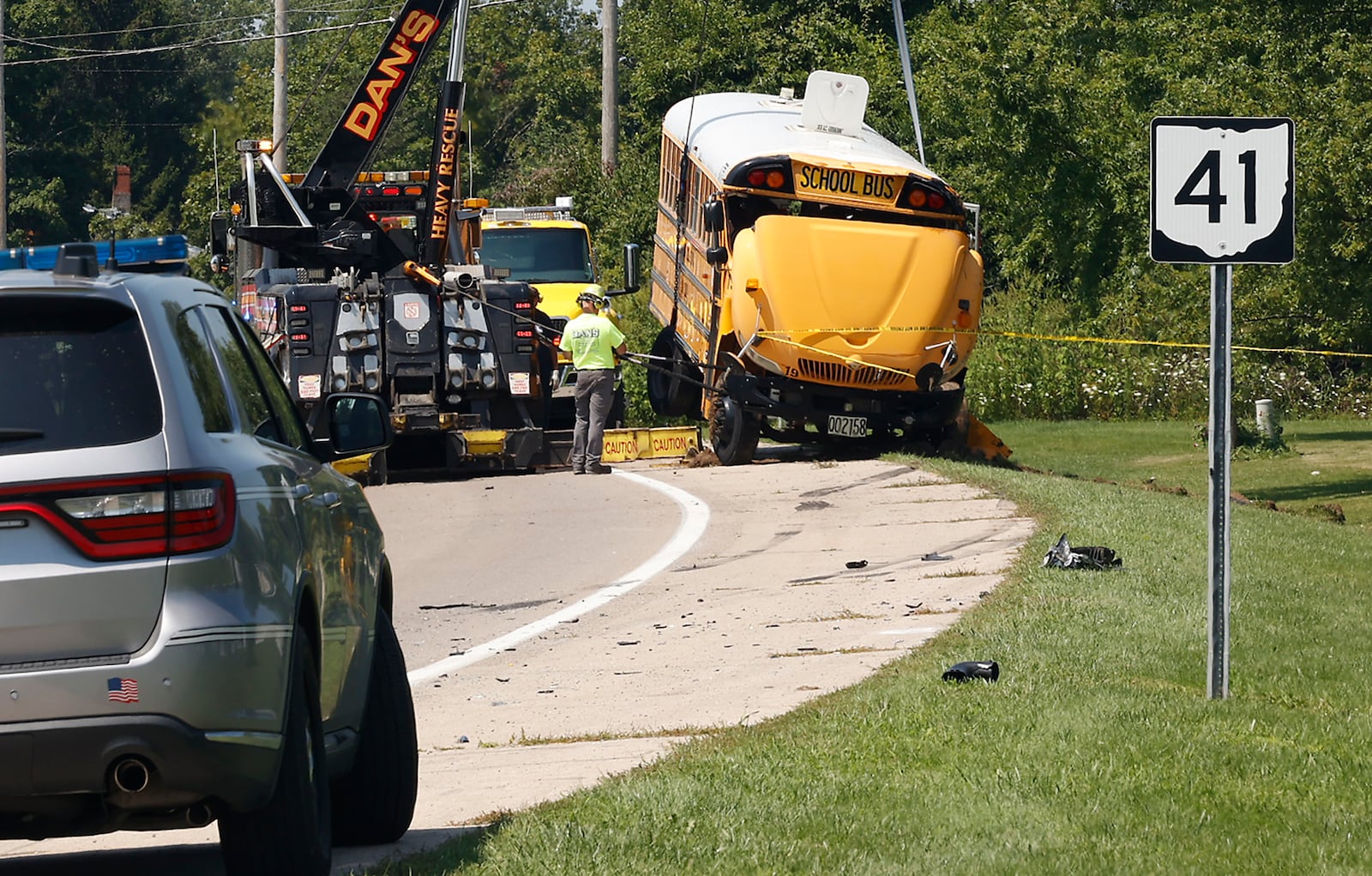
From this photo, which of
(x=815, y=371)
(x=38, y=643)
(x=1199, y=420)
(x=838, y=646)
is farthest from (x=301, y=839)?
(x=1199, y=420)

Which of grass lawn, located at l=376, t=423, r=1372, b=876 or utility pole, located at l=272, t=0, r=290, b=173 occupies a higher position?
utility pole, located at l=272, t=0, r=290, b=173

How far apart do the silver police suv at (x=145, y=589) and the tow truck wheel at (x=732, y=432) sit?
16912 millimetres

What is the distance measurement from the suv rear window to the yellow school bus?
54.5 ft

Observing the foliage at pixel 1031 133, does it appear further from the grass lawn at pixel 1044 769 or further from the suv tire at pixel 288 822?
the suv tire at pixel 288 822

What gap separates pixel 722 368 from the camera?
22328mm

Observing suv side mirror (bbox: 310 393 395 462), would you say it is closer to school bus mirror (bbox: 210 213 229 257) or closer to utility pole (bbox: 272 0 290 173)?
school bus mirror (bbox: 210 213 229 257)

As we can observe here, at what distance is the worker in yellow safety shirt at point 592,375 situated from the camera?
73.5 ft

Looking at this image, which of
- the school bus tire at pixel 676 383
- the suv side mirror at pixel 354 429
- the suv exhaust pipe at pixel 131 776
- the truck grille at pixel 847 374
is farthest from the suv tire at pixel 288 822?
the school bus tire at pixel 676 383

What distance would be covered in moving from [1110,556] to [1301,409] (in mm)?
22883

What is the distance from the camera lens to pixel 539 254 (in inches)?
1109

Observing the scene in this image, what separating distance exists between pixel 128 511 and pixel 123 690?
410 millimetres

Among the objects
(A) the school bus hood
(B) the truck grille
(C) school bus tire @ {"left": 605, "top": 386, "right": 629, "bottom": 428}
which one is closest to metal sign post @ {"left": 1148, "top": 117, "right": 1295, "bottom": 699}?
(A) the school bus hood

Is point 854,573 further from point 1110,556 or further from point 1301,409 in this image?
point 1301,409

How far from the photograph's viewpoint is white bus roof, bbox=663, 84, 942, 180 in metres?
22.5
